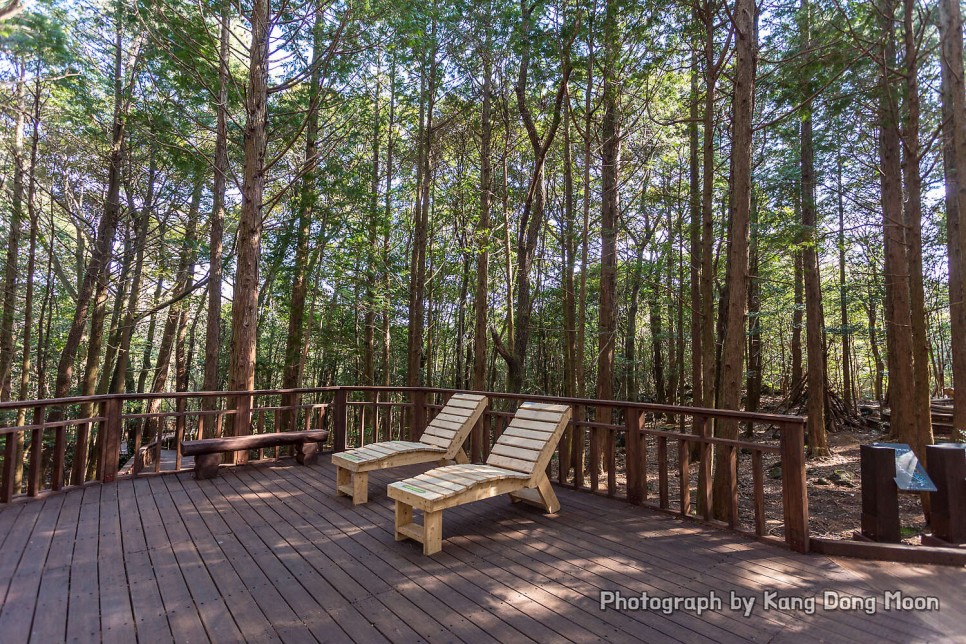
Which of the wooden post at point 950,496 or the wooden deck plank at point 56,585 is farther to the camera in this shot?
the wooden post at point 950,496

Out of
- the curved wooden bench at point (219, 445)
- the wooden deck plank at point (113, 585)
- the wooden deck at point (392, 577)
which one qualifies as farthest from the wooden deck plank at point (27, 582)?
the curved wooden bench at point (219, 445)

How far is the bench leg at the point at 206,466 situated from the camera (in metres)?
4.71

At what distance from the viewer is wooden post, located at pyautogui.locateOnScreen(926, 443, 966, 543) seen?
289cm

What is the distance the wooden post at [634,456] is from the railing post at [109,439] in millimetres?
4800

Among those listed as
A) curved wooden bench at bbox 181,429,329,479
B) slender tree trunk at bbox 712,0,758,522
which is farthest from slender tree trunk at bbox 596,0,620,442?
curved wooden bench at bbox 181,429,329,479

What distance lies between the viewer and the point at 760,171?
10766 millimetres

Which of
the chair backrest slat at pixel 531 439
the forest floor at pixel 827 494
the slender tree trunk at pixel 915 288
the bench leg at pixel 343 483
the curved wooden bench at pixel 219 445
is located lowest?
the forest floor at pixel 827 494

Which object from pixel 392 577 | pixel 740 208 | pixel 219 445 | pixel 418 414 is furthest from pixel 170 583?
pixel 740 208

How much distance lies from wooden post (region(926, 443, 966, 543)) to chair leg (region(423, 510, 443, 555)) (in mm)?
3128

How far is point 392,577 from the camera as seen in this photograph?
2613mm

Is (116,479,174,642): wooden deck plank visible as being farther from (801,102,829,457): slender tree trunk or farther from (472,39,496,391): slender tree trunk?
(801,102,829,457): slender tree trunk

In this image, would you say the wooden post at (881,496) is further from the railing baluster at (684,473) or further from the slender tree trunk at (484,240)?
the slender tree trunk at (484,240)

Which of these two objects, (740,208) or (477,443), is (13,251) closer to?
(477,443)

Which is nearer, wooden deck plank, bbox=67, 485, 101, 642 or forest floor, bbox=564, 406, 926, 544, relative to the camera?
wooden deck plank, bbox=67, 485, 101, 642
